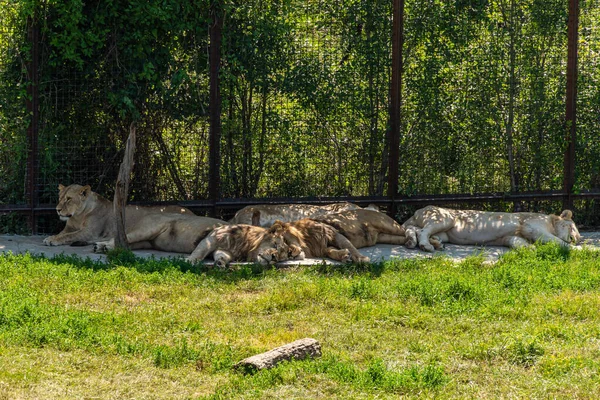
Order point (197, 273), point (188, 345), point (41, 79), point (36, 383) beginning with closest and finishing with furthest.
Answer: point (36, 383) → point (188, 345) → point (197, 273) → point (41, 79)

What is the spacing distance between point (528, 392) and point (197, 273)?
4.17m

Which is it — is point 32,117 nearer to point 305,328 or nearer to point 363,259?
point 363,259

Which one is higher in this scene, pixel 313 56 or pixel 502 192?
pixel 313 56

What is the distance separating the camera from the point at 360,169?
44.9ft

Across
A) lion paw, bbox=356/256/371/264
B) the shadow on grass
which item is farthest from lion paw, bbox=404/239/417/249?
the shadow on grass

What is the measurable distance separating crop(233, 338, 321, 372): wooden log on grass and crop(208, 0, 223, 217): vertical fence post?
5.57 m

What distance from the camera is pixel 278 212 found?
1276cm

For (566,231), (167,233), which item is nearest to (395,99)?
(566,231)

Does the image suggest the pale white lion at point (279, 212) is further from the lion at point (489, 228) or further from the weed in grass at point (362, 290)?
the weed in grass at point (362, 290)

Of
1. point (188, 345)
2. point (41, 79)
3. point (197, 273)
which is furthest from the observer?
point (41, 79)

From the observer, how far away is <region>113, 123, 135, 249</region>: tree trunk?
11422 millimetres

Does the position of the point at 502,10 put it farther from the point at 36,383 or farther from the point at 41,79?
the point at 36,383

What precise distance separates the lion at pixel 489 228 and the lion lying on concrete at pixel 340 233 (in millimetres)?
302

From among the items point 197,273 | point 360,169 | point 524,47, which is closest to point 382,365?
point 197,273
